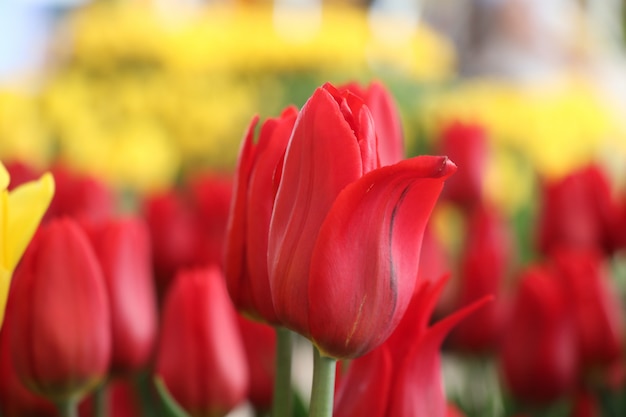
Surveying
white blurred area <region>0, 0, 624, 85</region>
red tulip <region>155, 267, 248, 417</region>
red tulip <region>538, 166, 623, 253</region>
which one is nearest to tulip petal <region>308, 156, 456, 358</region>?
red tulip <region>155, 267, 248, 417</region>

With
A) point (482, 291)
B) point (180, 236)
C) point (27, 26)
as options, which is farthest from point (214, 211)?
point (27, 26)

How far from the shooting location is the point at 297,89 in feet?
4.10

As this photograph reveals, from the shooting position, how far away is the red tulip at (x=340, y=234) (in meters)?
0.19

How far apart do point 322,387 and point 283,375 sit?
5 cm

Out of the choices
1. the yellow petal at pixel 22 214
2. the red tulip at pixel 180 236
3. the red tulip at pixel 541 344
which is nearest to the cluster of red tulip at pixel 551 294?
the red tulip at pixel 541 344

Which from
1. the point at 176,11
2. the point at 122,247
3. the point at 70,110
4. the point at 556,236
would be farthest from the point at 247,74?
the point at 176,11

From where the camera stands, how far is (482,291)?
42 centimetres

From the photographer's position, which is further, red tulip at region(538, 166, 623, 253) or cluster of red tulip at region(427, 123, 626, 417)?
red tulip at region(538, 166, 623, 253)

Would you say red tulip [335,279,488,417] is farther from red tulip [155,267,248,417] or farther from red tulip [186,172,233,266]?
red tulip [186,172,233,266]

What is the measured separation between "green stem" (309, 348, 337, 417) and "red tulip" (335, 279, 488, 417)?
2 cm

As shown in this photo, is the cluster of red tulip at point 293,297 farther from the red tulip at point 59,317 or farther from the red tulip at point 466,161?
the red tulip at point 466,161

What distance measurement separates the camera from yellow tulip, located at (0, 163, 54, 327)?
20cm

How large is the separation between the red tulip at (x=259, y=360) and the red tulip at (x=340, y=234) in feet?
0.45

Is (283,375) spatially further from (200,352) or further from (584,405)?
(584,405)
